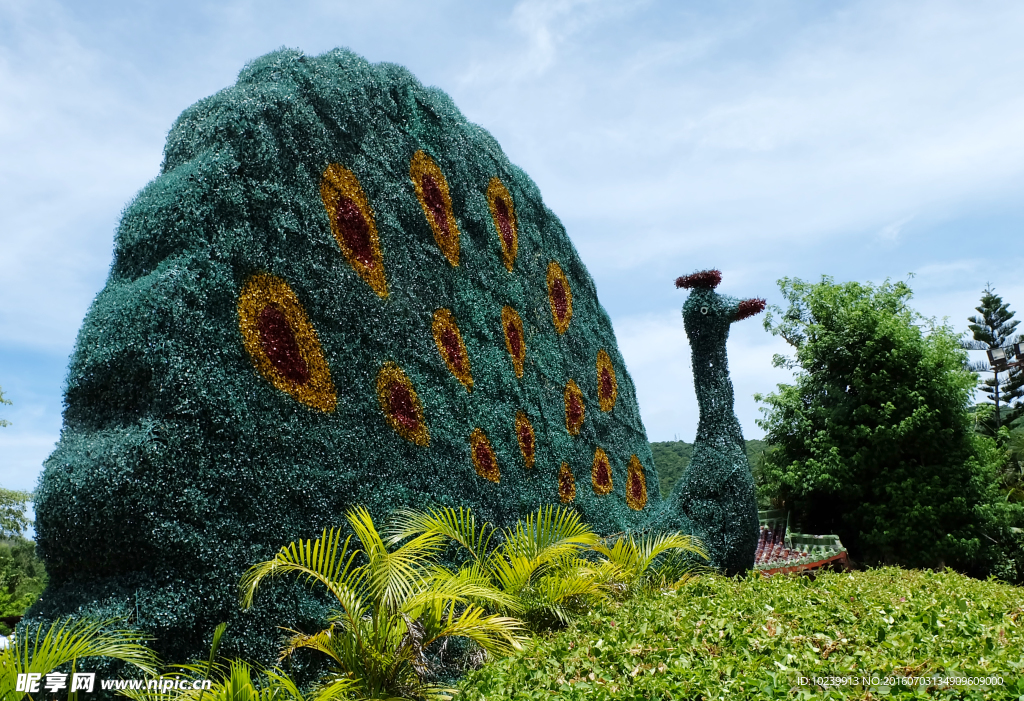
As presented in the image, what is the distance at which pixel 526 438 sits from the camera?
26.2ft

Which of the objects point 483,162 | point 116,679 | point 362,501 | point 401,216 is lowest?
point 116,679

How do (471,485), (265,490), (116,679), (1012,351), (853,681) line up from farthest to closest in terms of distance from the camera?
(1012,351), (471,485), (265,490), (116,679), (853,681)

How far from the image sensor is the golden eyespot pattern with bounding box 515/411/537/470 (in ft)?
25.8

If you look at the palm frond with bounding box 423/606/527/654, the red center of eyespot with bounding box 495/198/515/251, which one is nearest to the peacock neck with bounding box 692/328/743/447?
the red center of eyespot with bounding box 495/198/515/251

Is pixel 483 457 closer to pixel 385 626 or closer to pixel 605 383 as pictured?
pixel 385 626

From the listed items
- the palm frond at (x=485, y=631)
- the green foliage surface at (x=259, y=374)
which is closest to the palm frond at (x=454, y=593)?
the palm frond at (x=485, y=631)

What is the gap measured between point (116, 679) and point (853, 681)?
3857mm

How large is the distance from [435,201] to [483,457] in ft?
9.16

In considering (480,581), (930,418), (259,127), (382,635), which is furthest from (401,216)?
(930,418)

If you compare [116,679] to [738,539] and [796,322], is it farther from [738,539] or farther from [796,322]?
[796,322]

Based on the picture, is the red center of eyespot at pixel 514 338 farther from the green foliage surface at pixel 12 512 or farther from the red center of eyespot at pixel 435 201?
the green foliage surface at pixel 12 512

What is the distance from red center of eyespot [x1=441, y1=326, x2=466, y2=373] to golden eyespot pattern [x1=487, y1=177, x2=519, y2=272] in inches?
70.8

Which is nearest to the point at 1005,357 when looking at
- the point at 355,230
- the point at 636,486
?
the point at 636,486

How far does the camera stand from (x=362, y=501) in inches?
217
